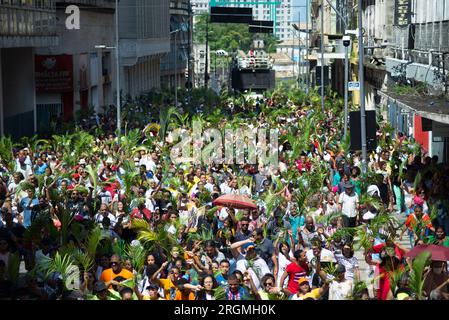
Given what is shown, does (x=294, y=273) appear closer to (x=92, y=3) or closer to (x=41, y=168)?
(x=41, y=168)

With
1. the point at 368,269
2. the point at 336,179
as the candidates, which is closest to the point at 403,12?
the point at 336,179

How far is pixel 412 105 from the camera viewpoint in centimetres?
2698

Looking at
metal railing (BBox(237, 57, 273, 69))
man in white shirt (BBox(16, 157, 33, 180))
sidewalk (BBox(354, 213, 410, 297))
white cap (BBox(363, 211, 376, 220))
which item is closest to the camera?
sidewalk (BBox(354, 213, 410, 297))

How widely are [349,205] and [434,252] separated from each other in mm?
7732

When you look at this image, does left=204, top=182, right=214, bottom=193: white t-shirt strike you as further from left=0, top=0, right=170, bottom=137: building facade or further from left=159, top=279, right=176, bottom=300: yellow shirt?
left=0, top=0, right=170, bottom=137: building facade

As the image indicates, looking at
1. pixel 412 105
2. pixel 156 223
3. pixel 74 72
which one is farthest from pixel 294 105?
pixel 156 223

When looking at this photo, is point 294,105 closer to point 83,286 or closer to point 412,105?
point 412,105

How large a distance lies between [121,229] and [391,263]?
525cm

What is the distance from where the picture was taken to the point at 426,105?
2719 centimetres

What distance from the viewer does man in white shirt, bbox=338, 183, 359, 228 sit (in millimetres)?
21359

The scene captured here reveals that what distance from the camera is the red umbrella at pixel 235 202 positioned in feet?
64.7

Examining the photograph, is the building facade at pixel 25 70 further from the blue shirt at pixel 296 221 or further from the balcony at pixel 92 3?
the blue shirt at pixel 296 221

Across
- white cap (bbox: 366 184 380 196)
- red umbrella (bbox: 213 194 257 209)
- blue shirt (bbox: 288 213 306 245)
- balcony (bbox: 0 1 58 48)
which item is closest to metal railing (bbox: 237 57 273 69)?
balcony (bbox: 0 1 58 48)

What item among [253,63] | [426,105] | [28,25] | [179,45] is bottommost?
[253,63]
